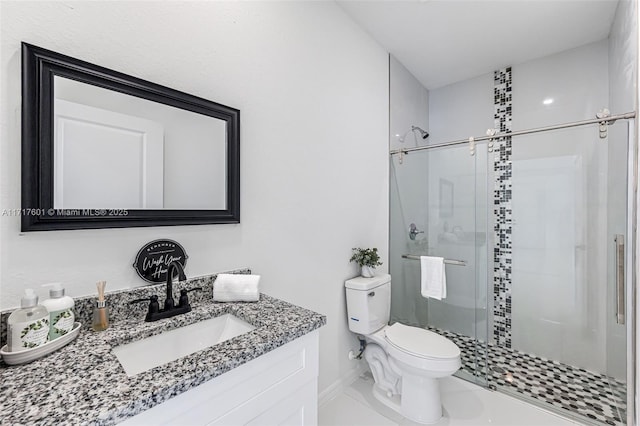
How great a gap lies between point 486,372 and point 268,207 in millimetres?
2098

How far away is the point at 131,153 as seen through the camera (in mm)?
1065

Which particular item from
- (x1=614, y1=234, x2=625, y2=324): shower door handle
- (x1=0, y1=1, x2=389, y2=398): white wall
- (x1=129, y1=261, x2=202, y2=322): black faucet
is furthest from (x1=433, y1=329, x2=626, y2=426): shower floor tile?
(x1=129, y1=261, x2=202, y2=322): black faucet

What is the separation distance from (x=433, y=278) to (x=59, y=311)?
230cm

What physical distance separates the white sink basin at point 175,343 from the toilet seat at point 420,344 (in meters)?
1.14

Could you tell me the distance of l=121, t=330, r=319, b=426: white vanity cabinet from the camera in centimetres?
70

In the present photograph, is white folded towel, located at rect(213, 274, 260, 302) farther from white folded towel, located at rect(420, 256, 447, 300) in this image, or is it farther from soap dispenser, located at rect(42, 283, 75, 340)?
white folded towel, located at rect(420, 256, 447, 300)

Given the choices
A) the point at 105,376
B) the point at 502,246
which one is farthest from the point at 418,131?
the point at 105,376

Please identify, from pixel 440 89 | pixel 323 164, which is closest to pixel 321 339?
pixel 323 164

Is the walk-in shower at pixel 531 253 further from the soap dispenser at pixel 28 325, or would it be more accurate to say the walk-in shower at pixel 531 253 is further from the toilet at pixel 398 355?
the soap dispenser at pixel 28 325

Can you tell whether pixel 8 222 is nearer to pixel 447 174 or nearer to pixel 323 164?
pixel 323 164

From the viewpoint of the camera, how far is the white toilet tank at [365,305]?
6.61ft

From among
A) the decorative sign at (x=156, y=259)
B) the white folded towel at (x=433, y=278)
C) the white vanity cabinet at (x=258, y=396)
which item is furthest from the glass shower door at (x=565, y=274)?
the decorative sign at (x=156, y=259)

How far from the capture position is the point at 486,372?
219 cm

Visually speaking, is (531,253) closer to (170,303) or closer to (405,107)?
(405,107)
